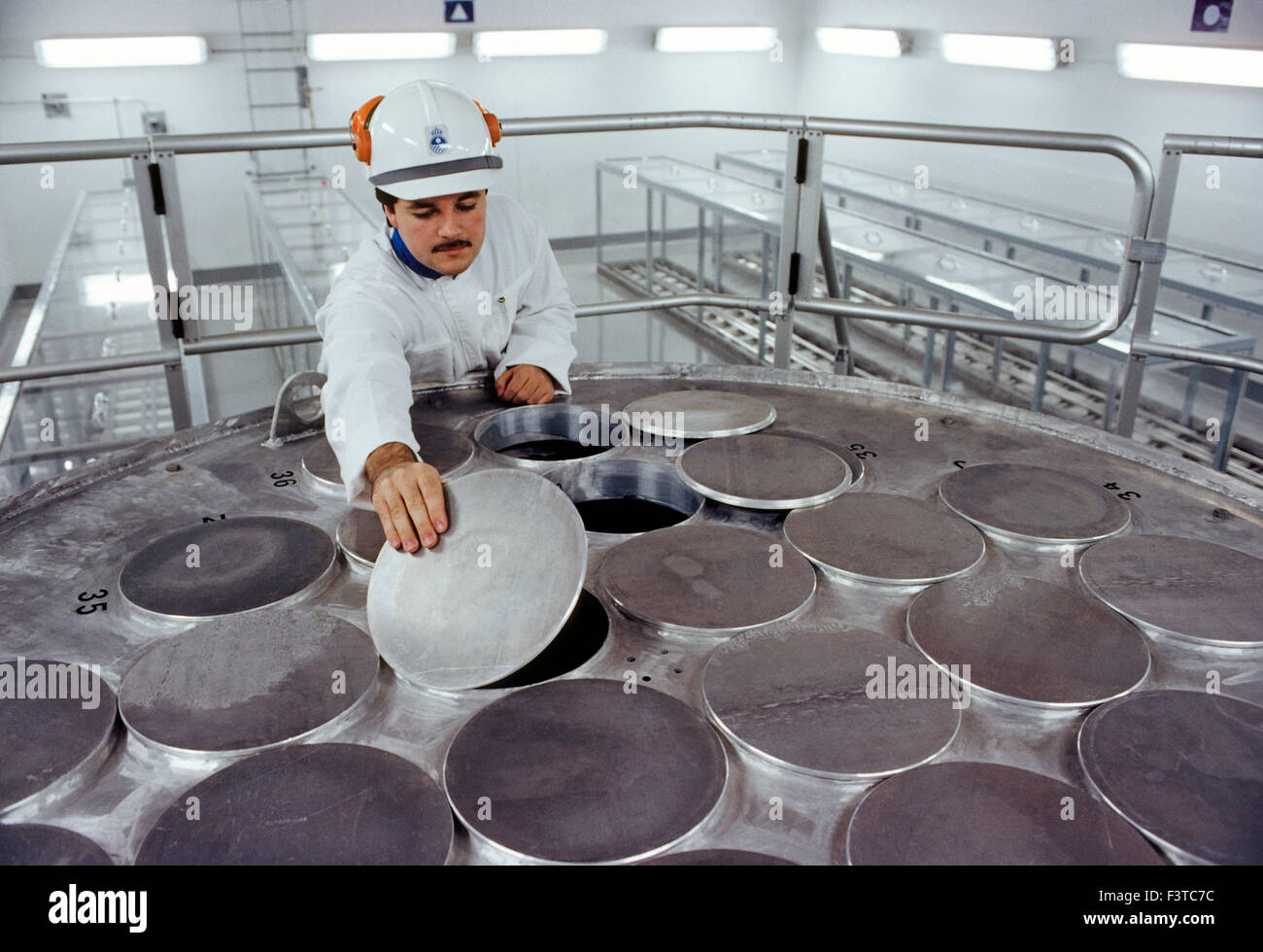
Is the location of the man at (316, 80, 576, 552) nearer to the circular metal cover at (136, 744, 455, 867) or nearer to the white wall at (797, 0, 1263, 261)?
the circular metal cover at (136, 744, 455, 867)

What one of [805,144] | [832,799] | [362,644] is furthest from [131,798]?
[805,144]

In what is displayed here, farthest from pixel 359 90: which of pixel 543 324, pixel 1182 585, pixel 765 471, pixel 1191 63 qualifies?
pixel 1182 585

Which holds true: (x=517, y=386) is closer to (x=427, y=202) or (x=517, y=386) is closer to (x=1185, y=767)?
(x=427, y=202)

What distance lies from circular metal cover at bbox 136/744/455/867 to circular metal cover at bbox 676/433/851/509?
29.3 inches

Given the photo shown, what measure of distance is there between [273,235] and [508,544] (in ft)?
Answer: 13.4

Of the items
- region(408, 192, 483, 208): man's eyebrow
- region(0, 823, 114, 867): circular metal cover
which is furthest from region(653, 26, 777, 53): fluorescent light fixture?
region(0, 823, 114, 867): circular metal cover

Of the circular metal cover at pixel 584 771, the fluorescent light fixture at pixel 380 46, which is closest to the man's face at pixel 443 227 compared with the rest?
the circular metal cover at pixel 584 771

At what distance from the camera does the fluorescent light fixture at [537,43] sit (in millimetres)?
7848

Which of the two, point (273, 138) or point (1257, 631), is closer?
point (1257, 631)

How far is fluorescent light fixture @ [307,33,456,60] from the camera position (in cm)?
738

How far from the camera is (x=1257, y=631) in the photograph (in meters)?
1.27

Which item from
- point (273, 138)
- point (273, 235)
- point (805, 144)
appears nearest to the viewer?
point (273, 138)

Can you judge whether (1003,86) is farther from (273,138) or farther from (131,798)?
(131,798)

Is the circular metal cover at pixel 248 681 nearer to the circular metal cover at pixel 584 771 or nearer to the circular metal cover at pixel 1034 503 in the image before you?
the circular metal cover at pixel 584 771
